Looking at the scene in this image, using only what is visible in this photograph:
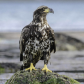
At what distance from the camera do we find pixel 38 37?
3.45m

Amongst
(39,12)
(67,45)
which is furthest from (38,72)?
(67,45)

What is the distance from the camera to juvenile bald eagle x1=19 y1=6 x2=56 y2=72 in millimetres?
3443

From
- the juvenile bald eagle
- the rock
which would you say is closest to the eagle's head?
the juvenile bald eagle

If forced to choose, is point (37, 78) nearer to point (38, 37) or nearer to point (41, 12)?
point (38, 37)

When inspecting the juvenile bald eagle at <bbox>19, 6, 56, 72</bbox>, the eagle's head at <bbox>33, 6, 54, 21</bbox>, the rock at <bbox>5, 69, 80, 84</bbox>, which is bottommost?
the rock at <bbox>5, 69, 80, 84</bbox>

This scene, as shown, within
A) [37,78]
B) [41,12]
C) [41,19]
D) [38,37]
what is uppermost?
[41,12]

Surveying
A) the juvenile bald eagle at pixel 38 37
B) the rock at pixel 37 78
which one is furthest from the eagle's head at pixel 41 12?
the rock at pixel 37 78

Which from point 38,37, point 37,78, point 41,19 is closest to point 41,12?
point 41,19

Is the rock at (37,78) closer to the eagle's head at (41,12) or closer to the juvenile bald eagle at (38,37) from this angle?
the juvenile bald eagle at (38,37)

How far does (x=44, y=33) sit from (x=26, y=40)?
365 millimetres

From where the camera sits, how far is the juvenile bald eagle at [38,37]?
11.3 feet

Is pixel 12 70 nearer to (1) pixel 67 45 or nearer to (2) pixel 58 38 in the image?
(1) pixel 67 45

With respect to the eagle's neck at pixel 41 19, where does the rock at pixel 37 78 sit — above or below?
below

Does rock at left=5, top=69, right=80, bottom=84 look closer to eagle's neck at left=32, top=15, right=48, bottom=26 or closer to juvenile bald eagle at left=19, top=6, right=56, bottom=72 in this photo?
juvenile bald eagle at left=19, top=6, right=56, bottom=72
